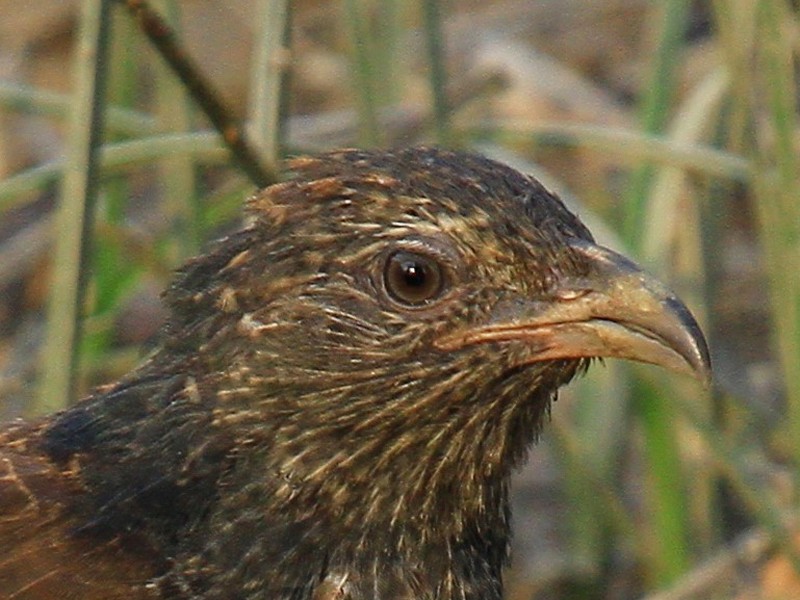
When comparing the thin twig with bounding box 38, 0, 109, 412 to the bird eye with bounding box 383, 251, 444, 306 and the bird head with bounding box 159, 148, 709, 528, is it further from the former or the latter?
the bird eye with bounding box 383, 251, 444, 306

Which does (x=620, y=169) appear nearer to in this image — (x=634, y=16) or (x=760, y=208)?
(x=634, y=16)

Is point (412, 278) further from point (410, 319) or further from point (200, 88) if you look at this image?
point (200, 88)

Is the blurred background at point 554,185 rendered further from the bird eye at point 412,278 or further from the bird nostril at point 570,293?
the bird nostril at point 570,293

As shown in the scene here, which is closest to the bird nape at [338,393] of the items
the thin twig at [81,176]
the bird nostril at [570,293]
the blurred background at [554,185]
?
the bird nostril at [570,293]

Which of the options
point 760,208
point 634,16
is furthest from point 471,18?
point 760,208

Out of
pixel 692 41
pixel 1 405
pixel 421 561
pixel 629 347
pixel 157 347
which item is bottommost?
pixel 421 561

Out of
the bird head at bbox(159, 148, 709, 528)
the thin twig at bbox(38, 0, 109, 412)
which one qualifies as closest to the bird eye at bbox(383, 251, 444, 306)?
the bird head at bbox(159, 148, 709, 528)

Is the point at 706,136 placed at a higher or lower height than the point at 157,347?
higher
